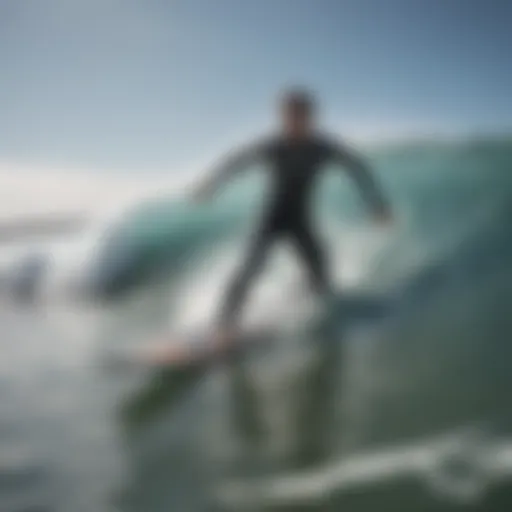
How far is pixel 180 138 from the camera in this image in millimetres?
1972

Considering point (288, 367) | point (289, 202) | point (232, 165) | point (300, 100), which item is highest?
point (300, 100)

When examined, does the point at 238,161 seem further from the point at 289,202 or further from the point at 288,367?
the point at 288,367

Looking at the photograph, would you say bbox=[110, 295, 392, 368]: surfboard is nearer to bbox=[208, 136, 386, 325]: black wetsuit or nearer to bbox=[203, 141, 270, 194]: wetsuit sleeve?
bbox=[208, 136, 386, 325]: black wetsuit

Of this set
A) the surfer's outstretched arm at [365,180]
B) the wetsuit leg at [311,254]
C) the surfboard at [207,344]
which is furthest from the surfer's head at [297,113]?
the surfboard at [207,344]

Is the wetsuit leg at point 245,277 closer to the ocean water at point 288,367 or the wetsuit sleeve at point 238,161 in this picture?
the ocean water at point 288,367

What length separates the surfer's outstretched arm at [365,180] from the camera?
1937 millimetres

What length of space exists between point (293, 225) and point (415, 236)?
1.11 ft

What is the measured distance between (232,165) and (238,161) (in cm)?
2

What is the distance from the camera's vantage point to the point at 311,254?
1.92 m

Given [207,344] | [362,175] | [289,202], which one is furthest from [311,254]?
[207,344]

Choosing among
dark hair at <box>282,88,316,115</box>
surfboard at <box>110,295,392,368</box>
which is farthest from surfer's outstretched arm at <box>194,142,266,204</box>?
surfboard at <box>110,295,392,368</box>

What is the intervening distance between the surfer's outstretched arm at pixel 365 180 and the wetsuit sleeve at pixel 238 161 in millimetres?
199

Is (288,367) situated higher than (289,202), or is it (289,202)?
(289,202)

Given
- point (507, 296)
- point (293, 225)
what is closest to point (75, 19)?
point (293, 225)
